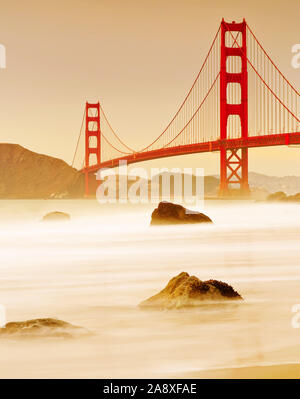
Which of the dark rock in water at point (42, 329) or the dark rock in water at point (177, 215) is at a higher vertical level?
the dark rock in water at point (177, 215)

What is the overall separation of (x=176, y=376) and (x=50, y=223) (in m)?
17.5

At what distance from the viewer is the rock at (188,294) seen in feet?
14.1

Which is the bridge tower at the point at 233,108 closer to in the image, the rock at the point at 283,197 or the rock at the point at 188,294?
the rock at the point at 283,197

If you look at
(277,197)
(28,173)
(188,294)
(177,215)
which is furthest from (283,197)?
(28,173)

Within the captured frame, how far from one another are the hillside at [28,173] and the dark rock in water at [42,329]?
358 ft

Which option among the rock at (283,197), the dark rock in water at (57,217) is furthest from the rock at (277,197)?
the dark rock in water at (57,217)

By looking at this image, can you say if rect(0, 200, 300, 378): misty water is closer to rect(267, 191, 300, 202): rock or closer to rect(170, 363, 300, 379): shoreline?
rect(170, 363, 300, 379): shoreline

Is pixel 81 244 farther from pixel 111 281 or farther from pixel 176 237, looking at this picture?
pixel 111 281

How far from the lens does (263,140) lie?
36125 millimetres

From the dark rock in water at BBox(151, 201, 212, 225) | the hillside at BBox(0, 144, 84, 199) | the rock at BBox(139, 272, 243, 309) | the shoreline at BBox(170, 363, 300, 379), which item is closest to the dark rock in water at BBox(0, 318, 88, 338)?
the rock at BBox(139, 272, 243, 309)

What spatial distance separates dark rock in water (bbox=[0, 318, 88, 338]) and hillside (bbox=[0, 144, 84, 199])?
358 feet

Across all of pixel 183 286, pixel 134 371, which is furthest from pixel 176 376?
pixel 183 286

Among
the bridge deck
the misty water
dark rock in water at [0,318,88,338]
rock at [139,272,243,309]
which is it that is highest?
the bridge deck

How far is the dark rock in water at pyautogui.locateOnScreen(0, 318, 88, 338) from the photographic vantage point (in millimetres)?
3549
